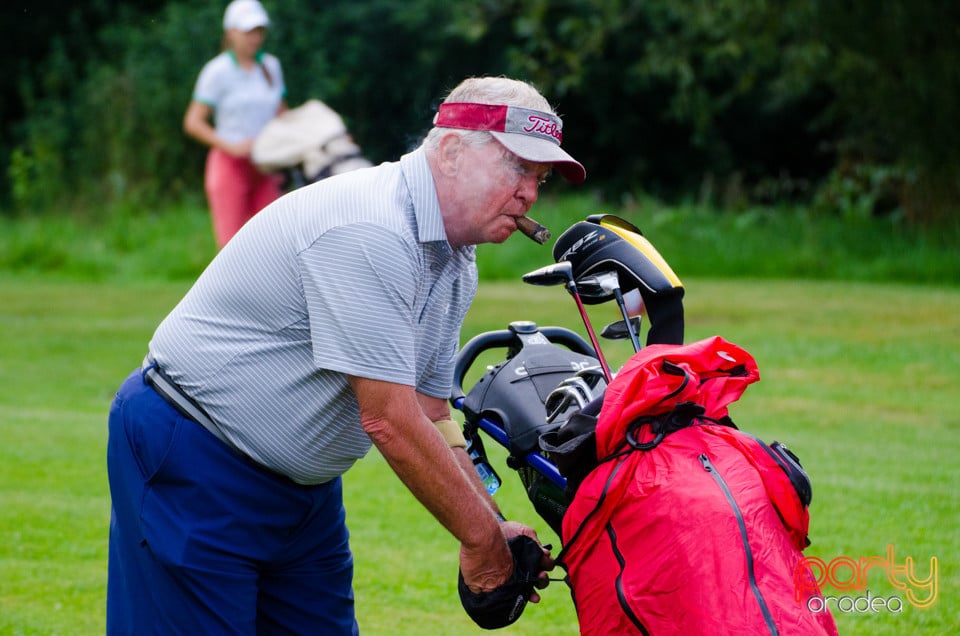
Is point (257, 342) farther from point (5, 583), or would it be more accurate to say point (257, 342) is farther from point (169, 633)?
point (5, 583)

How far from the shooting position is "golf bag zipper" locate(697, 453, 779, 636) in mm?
2465

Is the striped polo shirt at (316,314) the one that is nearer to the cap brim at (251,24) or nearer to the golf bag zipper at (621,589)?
the golf bag zipper at (621,589)

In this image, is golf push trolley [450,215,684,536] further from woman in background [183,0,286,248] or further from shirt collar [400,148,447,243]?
woman in background [183,0,286,248]

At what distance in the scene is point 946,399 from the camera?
7.53 metres

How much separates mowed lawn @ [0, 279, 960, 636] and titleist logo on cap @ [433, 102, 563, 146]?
2070mm

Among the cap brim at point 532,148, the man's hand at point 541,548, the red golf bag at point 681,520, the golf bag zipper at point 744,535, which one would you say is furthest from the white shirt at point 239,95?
the golf bag zipper at point 744,535

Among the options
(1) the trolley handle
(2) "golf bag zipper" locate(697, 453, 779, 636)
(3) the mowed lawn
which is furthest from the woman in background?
(2) "golf bag zipper" locate(697, 453, 779, 636)

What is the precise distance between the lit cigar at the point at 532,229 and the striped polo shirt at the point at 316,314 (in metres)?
0.16

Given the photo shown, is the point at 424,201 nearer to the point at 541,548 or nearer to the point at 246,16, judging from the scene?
the point at 541,548

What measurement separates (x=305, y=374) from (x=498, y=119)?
0.64 metres

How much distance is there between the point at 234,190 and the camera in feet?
27.2

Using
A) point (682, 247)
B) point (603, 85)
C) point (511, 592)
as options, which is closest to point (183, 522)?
point (511, 592)

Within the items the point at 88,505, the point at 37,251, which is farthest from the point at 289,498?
the point at 37,251

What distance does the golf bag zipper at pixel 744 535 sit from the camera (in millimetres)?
2465
